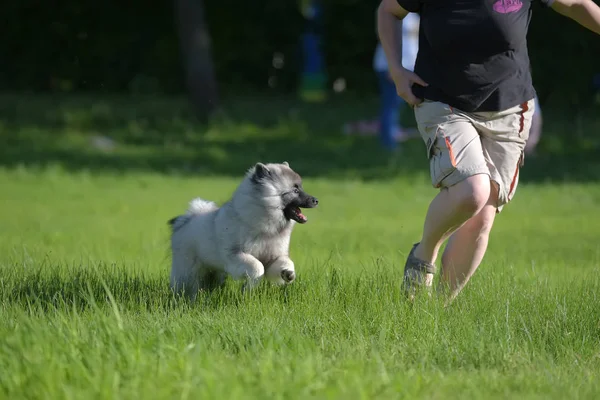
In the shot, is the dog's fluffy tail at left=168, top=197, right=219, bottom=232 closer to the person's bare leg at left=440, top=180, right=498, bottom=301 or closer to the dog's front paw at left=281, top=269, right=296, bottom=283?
the dog's front paw at left=281, top=269, right=296, bottom=283

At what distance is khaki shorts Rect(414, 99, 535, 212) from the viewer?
5160 millimetres

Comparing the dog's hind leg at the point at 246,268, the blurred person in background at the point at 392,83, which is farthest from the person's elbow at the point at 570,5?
the blurred person in background at the point at 392,83

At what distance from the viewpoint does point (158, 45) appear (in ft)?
79.8

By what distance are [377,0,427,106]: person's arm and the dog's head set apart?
110 centimetres

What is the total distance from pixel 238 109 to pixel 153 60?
383cm

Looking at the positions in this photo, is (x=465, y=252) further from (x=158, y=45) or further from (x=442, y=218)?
(x=158, y=45)

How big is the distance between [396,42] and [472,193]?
1096mm

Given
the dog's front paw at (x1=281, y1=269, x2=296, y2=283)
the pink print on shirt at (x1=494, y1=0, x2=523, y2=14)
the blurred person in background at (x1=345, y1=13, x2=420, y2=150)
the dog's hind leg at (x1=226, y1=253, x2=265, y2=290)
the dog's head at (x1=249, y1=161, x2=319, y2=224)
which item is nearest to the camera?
Result: the pink print on shirt at (x1=494, y1=0, x2=523, y2=14)

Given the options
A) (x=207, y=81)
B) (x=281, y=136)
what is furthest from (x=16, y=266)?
(x=207, y=81)

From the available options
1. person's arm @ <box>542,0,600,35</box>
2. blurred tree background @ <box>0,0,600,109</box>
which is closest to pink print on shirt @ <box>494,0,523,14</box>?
person's arm @ <box>542,0,600,35</box>

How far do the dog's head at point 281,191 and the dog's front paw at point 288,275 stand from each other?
0.38 meters

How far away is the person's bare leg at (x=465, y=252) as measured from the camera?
5.51 meters

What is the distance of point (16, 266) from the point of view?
251 inches

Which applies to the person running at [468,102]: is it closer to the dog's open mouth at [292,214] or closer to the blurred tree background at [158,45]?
the dog's open mouth at [292,214]
